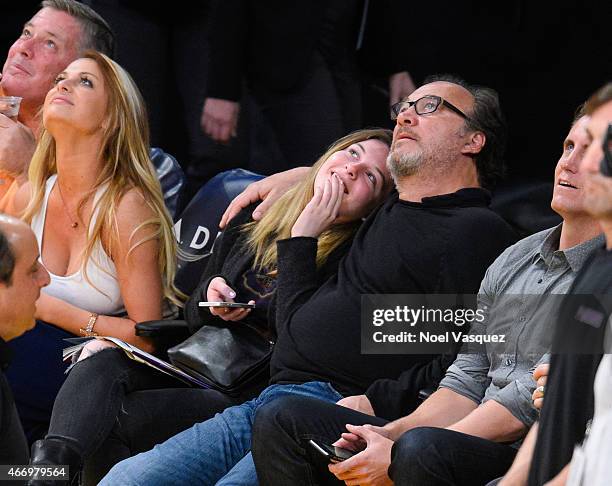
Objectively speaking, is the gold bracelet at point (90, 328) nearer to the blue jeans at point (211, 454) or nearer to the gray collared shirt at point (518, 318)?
the blue jeans at point (211, 454)

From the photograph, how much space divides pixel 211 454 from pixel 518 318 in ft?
3.23

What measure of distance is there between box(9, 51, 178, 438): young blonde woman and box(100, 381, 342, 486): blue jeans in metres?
0.60

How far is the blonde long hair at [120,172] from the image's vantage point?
4430 mm

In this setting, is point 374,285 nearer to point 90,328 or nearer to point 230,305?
point 230,305

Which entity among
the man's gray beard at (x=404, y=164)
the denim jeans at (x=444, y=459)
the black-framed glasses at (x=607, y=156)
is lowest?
the denim jeans at (x=444, y=459)

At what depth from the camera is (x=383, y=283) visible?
383cm

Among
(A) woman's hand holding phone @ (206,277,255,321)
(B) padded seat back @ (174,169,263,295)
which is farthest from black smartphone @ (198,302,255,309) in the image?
(B) padded seat back @ (174,169,263,295)

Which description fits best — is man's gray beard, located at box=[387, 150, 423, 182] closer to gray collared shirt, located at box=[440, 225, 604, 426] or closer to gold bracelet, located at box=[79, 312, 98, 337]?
gray collared shirt, located at box=[440, 225, 604, 426]

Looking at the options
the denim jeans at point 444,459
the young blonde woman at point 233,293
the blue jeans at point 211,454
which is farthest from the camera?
the young blonde woman at point 233,293

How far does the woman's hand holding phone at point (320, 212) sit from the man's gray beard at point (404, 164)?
20 cm

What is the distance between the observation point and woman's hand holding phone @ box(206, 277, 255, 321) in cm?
413

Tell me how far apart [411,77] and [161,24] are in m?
1.07

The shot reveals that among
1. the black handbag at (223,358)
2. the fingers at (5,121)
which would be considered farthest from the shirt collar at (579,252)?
the fingers at (5,121)

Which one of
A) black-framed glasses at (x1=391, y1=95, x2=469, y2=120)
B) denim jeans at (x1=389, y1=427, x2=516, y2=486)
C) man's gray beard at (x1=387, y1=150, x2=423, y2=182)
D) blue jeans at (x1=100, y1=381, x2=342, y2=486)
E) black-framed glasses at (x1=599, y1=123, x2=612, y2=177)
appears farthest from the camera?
Answer: black-framed glasses at (x1=391, y1=95, x2=469, y2=120)
